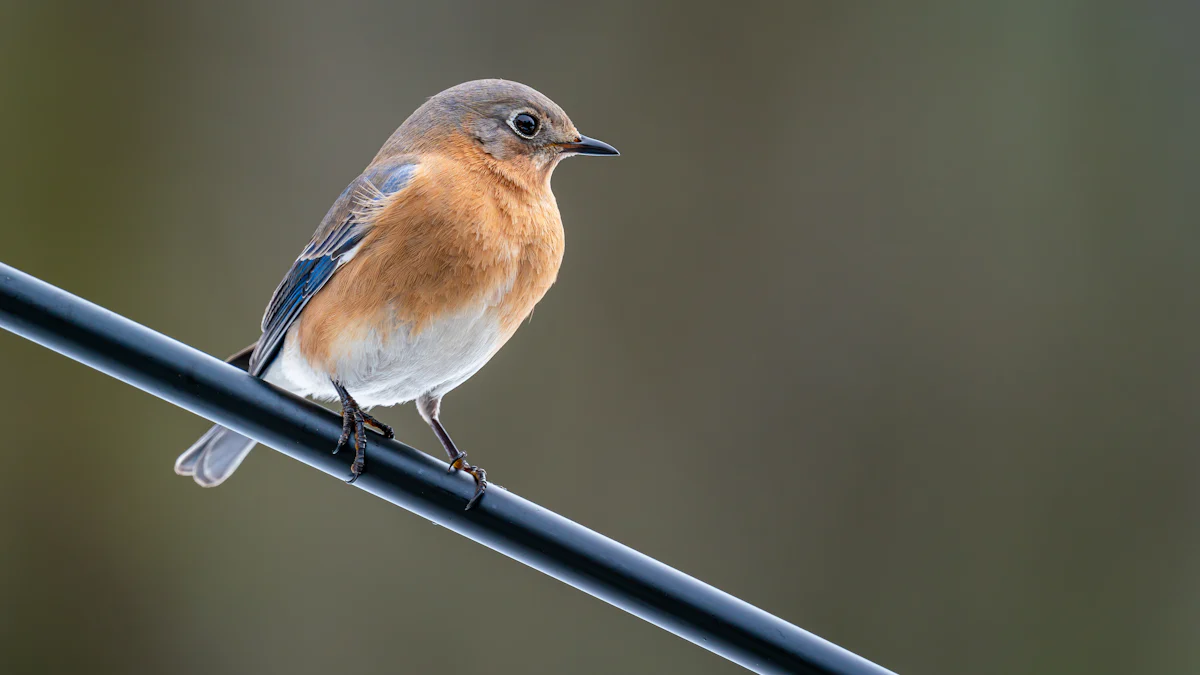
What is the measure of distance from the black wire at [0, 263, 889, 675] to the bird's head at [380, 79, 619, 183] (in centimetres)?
75

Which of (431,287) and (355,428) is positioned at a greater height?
(431,287)

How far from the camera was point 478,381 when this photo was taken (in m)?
3.44

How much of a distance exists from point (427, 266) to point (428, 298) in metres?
0.05

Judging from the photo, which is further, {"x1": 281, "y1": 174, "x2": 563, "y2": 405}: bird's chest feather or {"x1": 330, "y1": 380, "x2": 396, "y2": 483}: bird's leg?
{"x1": 281, "y1": 174, "x2": 563, "y2": 405}: bird's chest feather

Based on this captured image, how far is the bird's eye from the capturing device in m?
1.77

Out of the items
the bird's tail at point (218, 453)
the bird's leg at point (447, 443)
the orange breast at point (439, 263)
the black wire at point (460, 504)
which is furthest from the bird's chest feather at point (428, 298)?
the black wire at point (460, 504)

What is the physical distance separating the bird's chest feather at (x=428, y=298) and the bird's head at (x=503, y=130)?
143 millimetres

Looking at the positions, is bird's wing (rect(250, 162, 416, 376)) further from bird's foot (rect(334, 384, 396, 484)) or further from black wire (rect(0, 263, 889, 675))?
black wire (rect(0, 263, 889, 675))

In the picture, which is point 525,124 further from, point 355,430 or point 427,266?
point 355,430

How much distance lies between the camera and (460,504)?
1.10m

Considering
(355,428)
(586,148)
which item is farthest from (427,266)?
(586,148)

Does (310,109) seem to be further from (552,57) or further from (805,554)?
(805,554)

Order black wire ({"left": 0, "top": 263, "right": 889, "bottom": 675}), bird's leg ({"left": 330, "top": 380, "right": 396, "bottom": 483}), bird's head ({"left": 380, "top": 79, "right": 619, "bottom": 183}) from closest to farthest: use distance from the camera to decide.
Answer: black wire ({"left": 0, "top": 263, "right": 889, "bottom": 675}), bird's leg ({"left": 330, "top": 380, "right": 396, "bottom": 483}), bird's head ({"left": 380, "top": 79, "right": 619, "bottom": 183})

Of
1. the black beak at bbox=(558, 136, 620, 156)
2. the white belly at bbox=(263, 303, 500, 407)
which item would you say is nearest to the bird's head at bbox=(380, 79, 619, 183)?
the black beak at bbox=(558, 136, 620, 156)
